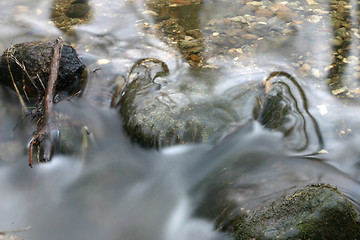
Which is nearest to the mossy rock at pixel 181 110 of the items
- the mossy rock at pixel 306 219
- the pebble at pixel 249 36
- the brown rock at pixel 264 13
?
the mossy rock at pixel 306 219

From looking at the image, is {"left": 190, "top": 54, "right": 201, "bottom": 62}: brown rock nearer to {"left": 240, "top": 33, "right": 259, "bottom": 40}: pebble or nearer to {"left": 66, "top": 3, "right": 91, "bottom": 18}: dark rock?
{"left": 240, "top": 33, "right": 259, "bottom": 40}: pebble

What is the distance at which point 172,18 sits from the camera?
5781 mm

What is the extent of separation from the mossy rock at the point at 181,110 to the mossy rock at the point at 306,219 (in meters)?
1.22

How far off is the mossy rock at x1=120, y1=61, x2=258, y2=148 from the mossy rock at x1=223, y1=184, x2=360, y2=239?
1.22 meters

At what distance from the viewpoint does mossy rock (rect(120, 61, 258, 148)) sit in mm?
3387

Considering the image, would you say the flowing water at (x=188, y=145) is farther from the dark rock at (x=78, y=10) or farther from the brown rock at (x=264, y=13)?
the dark rock at (x=78, y=10)

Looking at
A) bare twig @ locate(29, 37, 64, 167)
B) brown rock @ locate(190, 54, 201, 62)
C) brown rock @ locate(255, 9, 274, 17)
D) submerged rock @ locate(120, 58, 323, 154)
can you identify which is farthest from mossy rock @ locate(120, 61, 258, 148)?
brown rock @ locate(255, 9, 274, 17)

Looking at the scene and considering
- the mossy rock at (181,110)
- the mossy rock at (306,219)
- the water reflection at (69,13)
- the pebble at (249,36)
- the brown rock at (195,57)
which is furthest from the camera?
the water reflection at (69,13)

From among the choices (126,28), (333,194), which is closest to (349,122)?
(333,194)

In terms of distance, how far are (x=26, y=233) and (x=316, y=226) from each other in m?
2.44

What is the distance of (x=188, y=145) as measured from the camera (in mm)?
3359

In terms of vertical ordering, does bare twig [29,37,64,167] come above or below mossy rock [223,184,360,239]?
below

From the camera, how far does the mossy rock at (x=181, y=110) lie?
11.1 ft

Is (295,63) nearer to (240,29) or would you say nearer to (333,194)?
(240,29)
